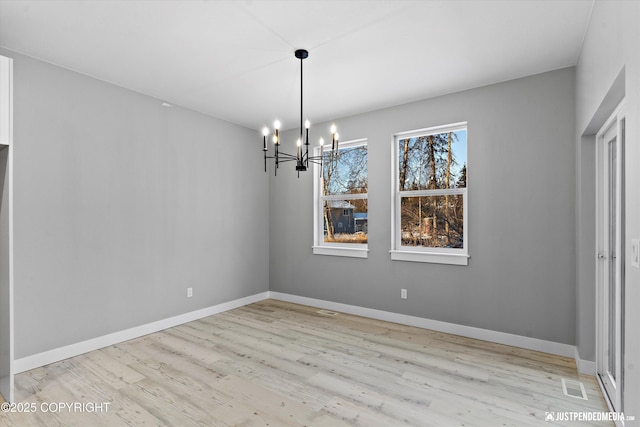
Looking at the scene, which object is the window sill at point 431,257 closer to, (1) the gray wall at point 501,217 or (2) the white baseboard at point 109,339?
(1) the gray wall at point 501,217

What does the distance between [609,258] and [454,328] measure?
1.69 metres

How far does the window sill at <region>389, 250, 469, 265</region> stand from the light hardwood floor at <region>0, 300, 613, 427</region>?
811 mm

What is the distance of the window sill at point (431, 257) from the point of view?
12.1ft

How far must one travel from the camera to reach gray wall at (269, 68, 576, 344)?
314 centimetres

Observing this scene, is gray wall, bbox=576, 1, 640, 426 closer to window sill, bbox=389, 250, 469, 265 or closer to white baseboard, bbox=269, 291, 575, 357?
white baseboard, bbox=269, 291, 575, 357

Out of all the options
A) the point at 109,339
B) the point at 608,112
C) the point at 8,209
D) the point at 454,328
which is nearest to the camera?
the point at 608,112

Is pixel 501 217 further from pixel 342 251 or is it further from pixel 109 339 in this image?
pixel 109 339

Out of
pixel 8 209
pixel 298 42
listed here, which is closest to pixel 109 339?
pixel 8 209

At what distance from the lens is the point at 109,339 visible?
3408 mm

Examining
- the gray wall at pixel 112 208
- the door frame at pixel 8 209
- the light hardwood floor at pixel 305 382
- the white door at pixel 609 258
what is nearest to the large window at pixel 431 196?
the light hardwood floor at pixel 305 382

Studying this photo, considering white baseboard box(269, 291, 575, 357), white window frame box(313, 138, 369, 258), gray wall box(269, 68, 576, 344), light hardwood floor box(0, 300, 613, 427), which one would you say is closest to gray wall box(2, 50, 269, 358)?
light hardwood floor box(0, 300, 613, 427)

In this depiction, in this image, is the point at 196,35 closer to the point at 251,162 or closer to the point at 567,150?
the point at 251,162

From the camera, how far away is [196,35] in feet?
8.52

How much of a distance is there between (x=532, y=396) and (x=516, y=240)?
147 cm
